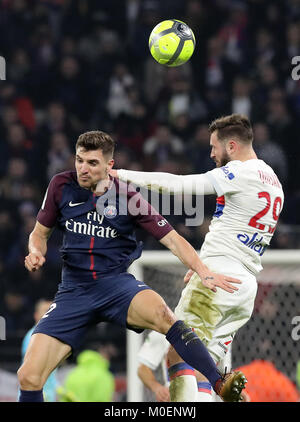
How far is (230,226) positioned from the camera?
512 cm

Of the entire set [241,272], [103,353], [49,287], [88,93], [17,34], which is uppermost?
[17,34]

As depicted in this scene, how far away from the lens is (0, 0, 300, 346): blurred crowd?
1063 cm

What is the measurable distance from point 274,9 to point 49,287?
5.43 metres

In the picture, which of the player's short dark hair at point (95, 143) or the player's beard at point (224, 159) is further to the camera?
the player's beard at point (224, 159)

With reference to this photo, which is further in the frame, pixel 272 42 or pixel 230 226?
pixel 272 42

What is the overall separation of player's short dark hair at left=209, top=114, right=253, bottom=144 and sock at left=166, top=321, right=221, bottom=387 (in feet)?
3.98

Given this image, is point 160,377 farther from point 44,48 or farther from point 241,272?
point 44,48

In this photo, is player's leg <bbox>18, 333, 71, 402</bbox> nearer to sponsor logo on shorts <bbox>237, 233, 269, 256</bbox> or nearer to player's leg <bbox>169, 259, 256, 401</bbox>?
player's leg <bbox>169, 259, 256, 401</bbox>

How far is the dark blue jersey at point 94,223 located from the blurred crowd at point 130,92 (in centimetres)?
500

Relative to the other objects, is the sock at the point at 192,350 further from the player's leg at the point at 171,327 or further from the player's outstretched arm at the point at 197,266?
the player's outstretched arm at the point at 197,266

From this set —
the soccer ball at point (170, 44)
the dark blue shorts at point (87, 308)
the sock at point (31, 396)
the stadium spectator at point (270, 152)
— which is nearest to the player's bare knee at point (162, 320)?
the dark blue shorts at point (87, 308)

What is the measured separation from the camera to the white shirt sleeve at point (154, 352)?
597 centimetres

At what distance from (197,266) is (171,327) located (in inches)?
15.1
